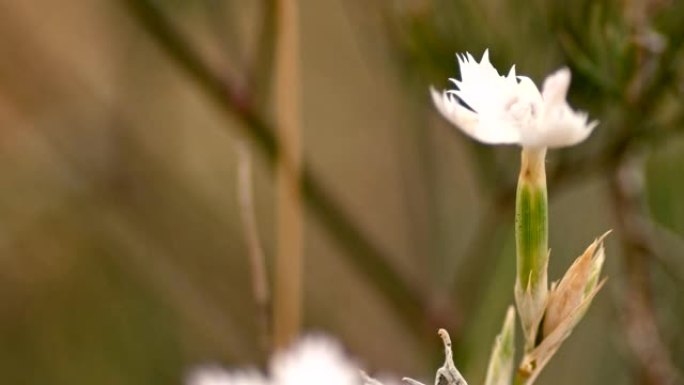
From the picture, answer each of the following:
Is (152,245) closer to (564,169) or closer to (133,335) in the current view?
(133,335)

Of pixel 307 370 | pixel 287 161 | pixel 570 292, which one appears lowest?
pixel 570 292

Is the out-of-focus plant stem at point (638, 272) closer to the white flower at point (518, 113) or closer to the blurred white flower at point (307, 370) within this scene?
the blurred white flower at point (307, 370)

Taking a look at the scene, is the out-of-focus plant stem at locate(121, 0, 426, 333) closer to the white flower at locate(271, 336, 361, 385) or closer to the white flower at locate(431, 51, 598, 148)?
the white flower at locate(271, 336, 361, 385)

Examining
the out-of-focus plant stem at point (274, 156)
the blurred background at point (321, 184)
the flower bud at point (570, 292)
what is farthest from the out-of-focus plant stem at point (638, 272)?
the flower bud at point (570, 292)

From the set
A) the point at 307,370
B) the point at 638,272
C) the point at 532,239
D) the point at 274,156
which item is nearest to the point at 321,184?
the point at 274,156

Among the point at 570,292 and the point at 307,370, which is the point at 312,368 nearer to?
the point at 307,370
